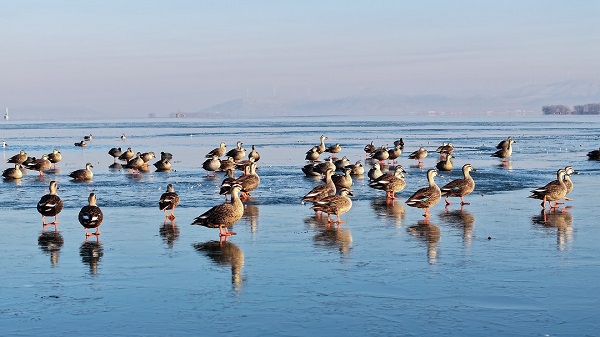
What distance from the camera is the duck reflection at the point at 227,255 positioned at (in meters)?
13.2

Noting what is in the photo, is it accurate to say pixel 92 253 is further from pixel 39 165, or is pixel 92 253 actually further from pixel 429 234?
pixel 39 165

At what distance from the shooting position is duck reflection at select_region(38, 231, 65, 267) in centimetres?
1510

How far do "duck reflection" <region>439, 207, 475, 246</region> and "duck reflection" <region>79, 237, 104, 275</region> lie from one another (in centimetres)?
692

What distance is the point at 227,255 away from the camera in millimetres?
15148

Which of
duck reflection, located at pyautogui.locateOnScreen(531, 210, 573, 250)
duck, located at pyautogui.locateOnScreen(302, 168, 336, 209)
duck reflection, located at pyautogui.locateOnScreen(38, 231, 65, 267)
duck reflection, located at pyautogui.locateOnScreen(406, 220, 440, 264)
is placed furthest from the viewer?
duck, located at pyautogui.locateOnScreen(302, 168, 336, 209)

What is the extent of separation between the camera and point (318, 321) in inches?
413

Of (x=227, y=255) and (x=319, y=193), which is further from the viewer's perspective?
(x=319, y=193)

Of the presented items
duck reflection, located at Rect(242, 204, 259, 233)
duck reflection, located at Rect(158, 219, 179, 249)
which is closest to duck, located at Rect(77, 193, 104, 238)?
duck reflection, located at Rect(158, 219, 179, 249)

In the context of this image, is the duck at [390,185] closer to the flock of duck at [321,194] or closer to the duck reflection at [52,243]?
the flock of duck at [321,194]

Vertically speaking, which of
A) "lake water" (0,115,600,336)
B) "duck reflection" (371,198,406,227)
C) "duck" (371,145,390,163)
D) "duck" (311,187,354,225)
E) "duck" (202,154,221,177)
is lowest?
"lake water" (0,115,600,336)

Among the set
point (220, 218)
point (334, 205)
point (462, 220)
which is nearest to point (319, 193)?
point (334, 205)

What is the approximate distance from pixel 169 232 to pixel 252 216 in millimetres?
2995

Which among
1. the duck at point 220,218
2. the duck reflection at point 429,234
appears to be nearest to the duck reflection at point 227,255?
the duck at point 220,218

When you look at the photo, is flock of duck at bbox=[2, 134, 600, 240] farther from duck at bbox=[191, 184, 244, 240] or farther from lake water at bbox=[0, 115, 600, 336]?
lake water at bbox=[0, 115, 600, 336]
